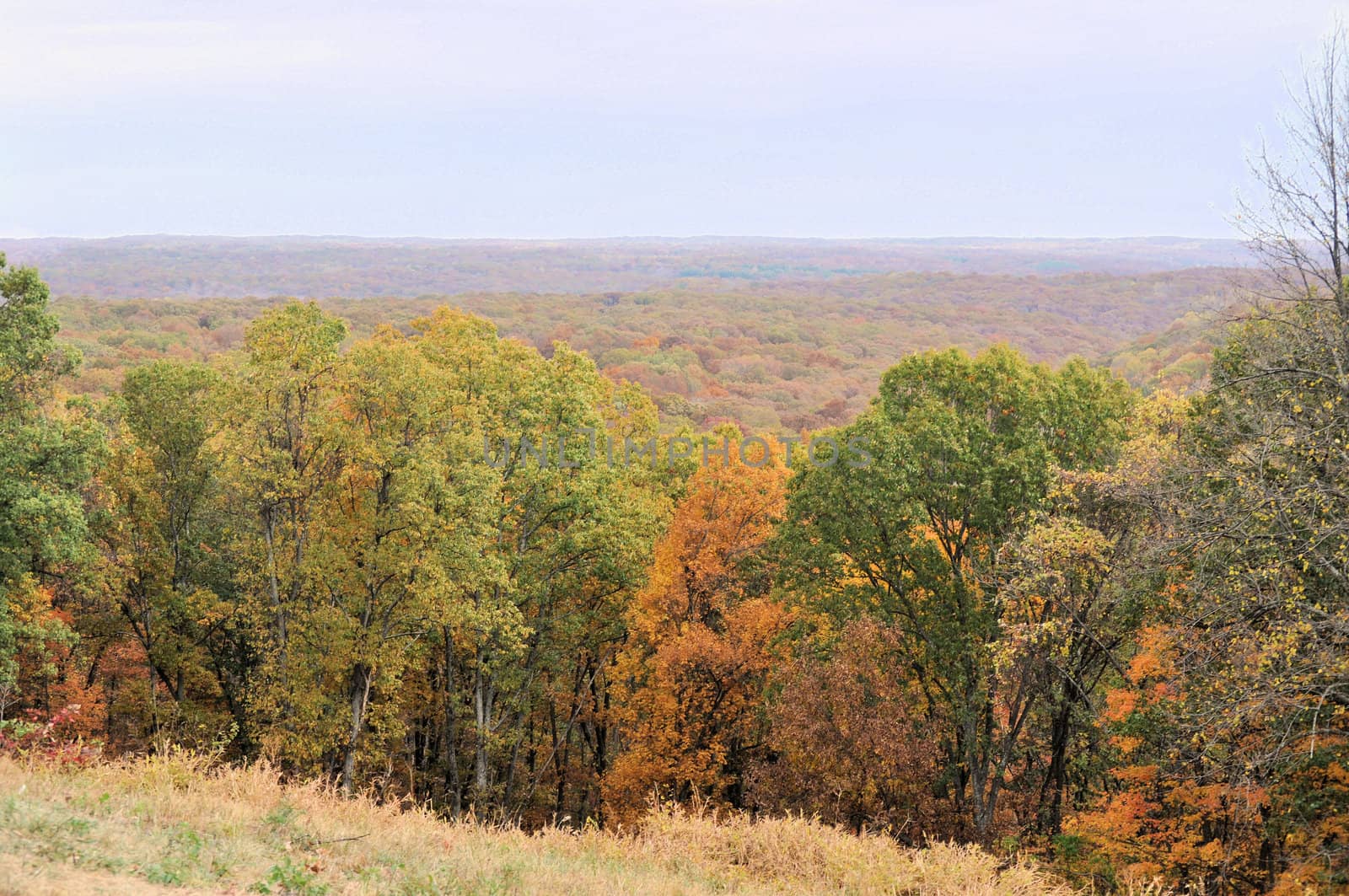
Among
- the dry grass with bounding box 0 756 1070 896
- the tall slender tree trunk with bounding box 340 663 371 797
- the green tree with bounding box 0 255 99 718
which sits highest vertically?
the green tree with bounding box 0 255 99 718

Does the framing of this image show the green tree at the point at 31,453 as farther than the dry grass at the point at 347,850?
Yes

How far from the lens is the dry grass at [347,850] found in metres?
9.06

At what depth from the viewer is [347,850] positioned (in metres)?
10.9

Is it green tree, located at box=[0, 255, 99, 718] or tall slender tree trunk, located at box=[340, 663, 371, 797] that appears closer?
green tree, located at box=[0, 255, 99, 718]

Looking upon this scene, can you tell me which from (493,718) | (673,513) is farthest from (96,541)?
(673,513)

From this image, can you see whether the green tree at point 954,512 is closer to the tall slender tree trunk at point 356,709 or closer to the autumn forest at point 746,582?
the autumn forest at point 746,582

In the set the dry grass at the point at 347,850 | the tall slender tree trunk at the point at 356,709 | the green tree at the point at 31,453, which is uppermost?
the green tree at the point at 31,453

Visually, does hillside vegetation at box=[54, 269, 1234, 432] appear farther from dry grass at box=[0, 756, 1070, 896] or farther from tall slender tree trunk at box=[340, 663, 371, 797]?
dry grass at box=[0, 756, 1070, 896]

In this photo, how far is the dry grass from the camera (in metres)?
9.06

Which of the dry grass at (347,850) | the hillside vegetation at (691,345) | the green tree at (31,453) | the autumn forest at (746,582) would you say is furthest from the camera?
the hillside vegetation at (691,345)

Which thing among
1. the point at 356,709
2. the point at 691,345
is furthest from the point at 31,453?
the point at 691,345

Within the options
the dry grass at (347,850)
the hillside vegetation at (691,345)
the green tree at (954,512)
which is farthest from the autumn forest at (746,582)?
the hillside vegetation at (691,345)

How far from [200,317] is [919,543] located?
134408 millimetres

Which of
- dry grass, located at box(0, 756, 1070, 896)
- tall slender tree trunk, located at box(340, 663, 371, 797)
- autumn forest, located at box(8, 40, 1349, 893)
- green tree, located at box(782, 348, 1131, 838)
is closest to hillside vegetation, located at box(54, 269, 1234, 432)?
autumn forest, located at box(8, 40, 1349, 893)
